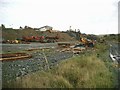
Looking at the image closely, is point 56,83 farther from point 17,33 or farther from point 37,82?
point 17,33

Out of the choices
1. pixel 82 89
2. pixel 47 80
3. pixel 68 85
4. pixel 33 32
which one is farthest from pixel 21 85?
pixel 33 32

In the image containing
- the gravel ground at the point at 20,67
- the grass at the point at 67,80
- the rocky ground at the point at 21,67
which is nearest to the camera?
the grass at the point at 67,80

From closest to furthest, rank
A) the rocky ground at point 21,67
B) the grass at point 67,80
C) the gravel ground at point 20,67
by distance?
the grass at point 67,80 → the gravel ground at point 20,67 → the rocky ground at point 21,67

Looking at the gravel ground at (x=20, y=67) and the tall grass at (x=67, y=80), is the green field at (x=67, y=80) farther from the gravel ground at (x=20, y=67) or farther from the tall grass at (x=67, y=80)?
the gravel ground at (x=20, y=67)

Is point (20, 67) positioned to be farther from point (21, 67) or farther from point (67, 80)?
point (67, 80)

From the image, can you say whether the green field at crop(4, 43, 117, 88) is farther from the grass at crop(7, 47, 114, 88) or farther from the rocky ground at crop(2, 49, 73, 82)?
the rocky ground at crop(2, 49, 73, 82)

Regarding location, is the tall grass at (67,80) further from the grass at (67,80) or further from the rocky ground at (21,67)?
the rocky ground at (21,67)

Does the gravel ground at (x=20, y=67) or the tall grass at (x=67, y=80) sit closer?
the tall grass at (x=67, y=80)

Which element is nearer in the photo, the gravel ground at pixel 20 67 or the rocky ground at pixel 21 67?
the gravel ground at pixel 20 67

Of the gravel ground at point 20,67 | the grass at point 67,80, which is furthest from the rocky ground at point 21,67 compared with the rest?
the grass at point 67,80

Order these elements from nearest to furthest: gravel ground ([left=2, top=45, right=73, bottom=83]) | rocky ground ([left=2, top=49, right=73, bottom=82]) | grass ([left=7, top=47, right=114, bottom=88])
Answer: grass ([left=7, top=47, right=114, bottom=88]) < gravel ground ([left=2, top=45, right=73, bottom=83]) < rocky ground ([left=2, top=49, right=73, bottom=82])

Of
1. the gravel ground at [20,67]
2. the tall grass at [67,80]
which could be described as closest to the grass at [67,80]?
the tall grass at [67,80]

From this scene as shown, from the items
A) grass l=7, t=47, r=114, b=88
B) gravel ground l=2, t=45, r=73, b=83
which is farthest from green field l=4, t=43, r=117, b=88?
gravel ground l=2, t=45, r=73, b=83

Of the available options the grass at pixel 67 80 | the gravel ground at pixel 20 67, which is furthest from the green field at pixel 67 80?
the gravel ground at pixel 20 67
